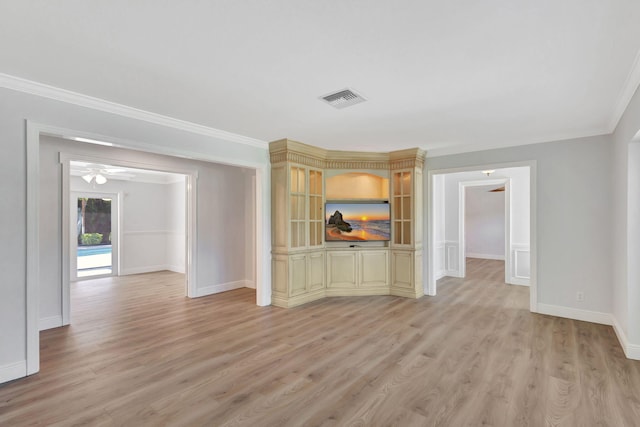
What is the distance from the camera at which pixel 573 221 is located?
14.6 ft

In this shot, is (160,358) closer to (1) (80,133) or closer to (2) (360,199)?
(1) (80,133)

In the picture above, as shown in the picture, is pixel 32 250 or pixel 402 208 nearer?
pixel 32 250

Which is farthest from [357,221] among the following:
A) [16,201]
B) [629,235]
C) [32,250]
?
[16,201]

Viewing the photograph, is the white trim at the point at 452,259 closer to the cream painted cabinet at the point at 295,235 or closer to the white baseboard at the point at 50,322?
the cream painted cabinet at the point at 295,235

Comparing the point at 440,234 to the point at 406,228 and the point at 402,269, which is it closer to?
the point at 406,228

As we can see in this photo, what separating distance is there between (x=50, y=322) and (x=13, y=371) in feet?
5.65

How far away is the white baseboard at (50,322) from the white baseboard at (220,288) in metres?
1.97

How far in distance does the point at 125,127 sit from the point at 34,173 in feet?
3.04

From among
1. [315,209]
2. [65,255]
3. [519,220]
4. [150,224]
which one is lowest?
[65,255]

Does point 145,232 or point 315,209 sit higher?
point 315,209

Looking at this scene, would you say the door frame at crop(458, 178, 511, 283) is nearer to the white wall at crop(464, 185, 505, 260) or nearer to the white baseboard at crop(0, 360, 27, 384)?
the white wall at crop(464, 185, 505, 260)

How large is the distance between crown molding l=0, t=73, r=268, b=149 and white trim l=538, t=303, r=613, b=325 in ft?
16.8

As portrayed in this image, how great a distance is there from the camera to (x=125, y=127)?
137 inches

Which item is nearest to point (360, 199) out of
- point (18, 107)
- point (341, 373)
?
point (341, 373)
